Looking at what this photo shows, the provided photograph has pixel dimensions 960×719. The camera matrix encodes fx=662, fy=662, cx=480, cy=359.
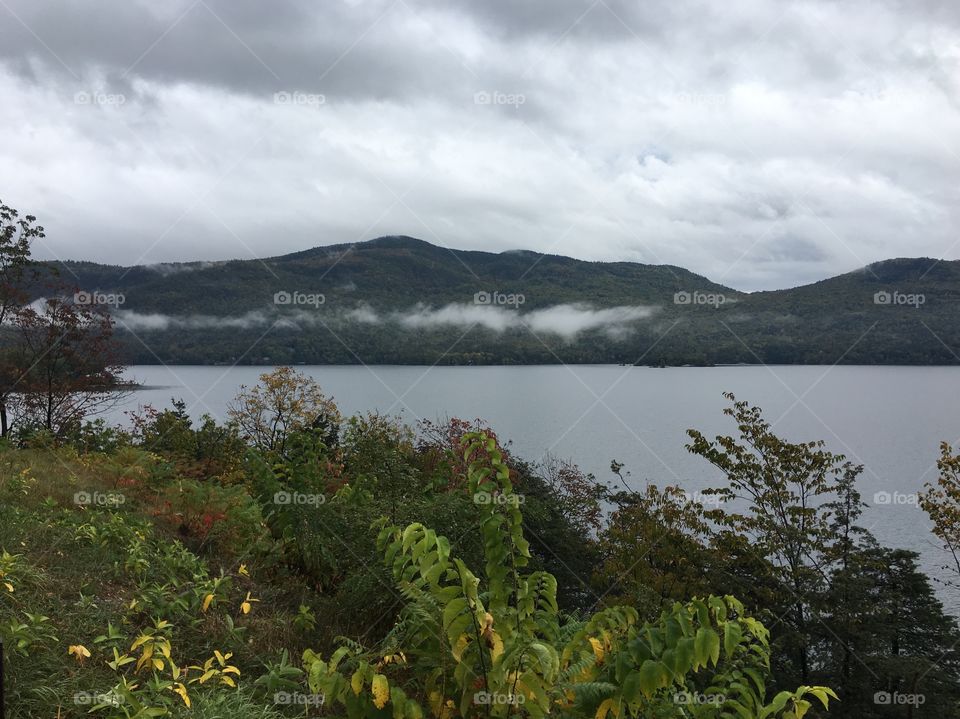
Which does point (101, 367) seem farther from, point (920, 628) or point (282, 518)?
point (920, 628)

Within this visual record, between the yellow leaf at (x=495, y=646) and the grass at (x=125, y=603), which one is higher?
the yellow leaf at (x=495, y=646)

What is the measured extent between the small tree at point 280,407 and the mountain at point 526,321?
34.0m

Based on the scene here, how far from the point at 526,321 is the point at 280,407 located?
8144 cm

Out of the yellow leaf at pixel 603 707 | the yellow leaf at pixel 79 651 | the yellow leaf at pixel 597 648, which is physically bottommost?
the yellow leaf at pixel 79 651

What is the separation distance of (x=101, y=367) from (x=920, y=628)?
17021 millimetres

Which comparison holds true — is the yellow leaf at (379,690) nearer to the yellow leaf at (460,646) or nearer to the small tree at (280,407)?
the yellow leaf at (460,646)

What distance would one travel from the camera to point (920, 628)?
11125 millimetres

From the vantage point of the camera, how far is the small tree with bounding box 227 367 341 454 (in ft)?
53.1

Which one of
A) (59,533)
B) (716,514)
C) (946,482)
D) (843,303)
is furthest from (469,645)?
(843,303)

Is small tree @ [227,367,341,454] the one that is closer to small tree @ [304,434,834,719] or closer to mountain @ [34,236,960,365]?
small tree @ [304,434,834,719]

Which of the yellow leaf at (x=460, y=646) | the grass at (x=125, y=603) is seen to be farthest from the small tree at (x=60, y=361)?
the yellow leaf at (x=460, y=646)

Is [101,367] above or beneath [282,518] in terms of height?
above

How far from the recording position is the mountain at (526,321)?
208 feet

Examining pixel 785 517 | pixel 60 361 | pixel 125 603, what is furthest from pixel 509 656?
pixel 60 361
